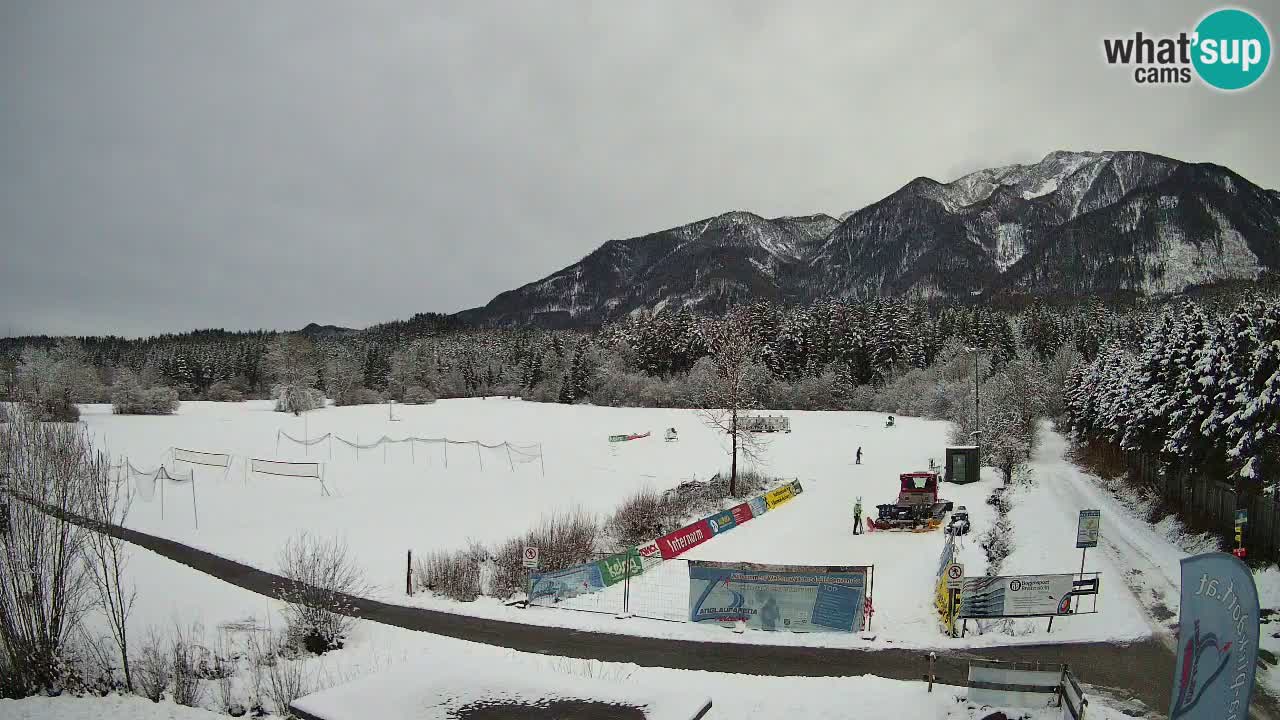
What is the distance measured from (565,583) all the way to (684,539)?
29.2 feet

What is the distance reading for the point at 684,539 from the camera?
91.9 ft

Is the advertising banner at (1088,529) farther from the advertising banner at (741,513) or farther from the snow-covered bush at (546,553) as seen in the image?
the advertising banner at (741,513)

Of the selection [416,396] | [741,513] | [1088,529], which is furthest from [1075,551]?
[416,396]

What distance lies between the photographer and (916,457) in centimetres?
5469

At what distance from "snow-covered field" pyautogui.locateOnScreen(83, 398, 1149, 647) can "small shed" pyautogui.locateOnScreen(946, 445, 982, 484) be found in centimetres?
111

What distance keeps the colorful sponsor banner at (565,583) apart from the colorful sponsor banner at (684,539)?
558 centimetres

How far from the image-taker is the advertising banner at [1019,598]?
1680 cm

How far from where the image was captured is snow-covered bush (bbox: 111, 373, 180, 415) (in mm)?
77688

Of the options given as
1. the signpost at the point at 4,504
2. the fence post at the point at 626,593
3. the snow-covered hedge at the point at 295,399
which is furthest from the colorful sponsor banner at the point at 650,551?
the snow-covered hedge at the point at 295,399

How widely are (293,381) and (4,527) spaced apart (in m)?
84.5

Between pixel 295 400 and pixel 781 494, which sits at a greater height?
pixel 295 400

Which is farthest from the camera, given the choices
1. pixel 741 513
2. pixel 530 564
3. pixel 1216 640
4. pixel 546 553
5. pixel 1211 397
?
pixel 741 513

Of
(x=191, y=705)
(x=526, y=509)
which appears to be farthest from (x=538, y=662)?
(x=526, y=509)

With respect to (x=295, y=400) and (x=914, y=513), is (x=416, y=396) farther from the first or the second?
(x=914, y=513)
